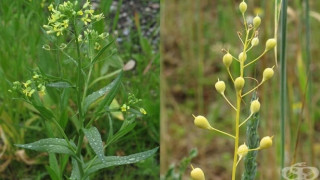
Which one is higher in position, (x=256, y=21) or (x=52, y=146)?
(x=256, y=21)

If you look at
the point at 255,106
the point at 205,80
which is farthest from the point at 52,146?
the point at 205,80

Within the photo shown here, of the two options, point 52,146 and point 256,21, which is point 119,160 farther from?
point 256,21

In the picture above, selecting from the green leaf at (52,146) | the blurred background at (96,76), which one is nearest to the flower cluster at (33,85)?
the green leaf at (52,146)

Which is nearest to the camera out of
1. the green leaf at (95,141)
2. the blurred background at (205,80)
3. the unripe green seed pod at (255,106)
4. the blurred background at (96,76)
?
the unripe green seed pod at (255,106)

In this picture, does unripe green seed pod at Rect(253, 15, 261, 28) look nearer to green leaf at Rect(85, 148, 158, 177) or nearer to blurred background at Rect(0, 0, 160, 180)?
green leaf at Rect(85, 148, 158, 177)

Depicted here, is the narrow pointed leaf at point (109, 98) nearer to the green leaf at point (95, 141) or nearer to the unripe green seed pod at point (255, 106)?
the green leaf at point (95, 141)

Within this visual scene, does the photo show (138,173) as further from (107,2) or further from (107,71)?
(107,2)
